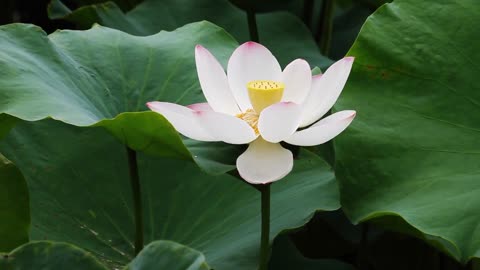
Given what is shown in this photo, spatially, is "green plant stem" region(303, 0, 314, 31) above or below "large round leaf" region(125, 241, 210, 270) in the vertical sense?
below

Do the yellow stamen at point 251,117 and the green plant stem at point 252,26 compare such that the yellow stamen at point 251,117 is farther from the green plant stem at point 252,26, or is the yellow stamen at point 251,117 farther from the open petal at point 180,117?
the green plant stem at point 252,26

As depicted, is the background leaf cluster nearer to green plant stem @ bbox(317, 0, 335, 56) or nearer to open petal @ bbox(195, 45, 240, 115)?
open petal @ bbox(195, 45, 240, 115)

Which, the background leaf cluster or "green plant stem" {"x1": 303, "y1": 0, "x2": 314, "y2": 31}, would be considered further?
"green plant stem" {"x1": 303, "y1": 0, "x2": 314, "y2": 31}

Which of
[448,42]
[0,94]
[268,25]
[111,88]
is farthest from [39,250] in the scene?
[268,25]

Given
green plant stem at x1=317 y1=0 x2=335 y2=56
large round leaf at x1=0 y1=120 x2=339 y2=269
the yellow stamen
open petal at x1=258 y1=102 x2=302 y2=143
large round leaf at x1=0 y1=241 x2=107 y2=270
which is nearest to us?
large round leaf at x1=0 y1=241 x2=107 y2=270

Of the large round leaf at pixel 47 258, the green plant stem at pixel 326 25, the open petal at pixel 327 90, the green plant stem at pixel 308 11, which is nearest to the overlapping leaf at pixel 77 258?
the large round leaf at pixel 47 258

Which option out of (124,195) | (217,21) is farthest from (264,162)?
(217,21)

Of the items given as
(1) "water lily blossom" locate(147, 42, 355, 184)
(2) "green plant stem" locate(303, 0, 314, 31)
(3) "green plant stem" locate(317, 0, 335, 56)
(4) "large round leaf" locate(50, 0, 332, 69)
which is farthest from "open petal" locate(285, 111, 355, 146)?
(2) "green plant stem" locate(303, 0, 314, 31)
